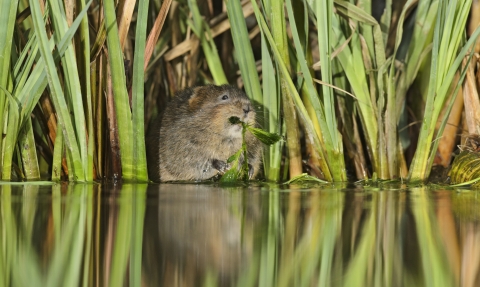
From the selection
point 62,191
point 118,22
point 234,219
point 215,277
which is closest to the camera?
point 215,277

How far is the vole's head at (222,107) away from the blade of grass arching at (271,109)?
98 mm

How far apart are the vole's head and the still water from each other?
1069mm

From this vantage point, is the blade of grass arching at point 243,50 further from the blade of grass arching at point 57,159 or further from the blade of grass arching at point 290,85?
the blade of grass arching at point 57,159

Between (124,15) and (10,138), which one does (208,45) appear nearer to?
(124,15)

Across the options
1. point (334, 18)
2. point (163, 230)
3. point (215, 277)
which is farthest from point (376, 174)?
point (215, 277)

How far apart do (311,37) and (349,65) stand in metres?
0.89

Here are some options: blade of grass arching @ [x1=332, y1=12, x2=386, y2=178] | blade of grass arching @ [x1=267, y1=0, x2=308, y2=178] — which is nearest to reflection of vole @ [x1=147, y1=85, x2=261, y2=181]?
blade of grass arching @ [x1=267, y1=0, x2=308, y2=178]

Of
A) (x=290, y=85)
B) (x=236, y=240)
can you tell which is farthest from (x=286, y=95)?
(x=236, y=240)

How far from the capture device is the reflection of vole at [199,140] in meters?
5.11

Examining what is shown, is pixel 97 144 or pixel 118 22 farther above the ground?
pixel 118 22

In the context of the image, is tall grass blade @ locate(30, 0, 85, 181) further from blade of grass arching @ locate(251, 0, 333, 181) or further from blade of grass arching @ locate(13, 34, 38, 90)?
blade of grass arching @ locate(251, 0, 333, 181)

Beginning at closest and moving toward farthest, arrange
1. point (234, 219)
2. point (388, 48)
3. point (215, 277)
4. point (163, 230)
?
point (215, 277)
point (163, 230)
point (234, 219)
point (388, 48)

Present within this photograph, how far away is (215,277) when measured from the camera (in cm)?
211

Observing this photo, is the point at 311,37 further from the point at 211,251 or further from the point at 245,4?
the point at 211,251
